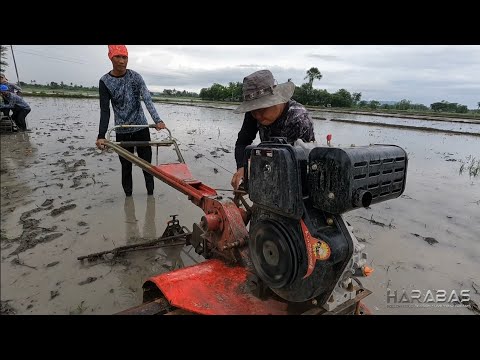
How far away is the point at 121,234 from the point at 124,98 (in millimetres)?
1861

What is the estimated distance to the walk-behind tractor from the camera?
153 cm

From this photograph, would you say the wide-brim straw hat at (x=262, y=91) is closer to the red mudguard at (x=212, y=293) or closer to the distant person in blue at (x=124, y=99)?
the red mudguard at (x=212, y=293)

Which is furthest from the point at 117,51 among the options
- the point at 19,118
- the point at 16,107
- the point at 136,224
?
the point at 16,107

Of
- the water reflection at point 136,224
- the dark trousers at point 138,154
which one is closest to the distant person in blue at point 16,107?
the dark trousers at point 138,154

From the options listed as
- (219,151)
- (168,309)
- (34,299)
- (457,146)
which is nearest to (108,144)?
(34,299)

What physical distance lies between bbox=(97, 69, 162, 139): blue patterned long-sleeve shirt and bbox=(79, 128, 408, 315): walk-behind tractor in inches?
107

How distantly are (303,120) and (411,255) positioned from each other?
2.14m

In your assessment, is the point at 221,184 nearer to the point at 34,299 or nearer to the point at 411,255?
the point at 411,255

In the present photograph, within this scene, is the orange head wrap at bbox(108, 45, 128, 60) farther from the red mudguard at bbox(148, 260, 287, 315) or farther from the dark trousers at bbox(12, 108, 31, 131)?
the dark trousers at bbox(12, 108, 31, 131)

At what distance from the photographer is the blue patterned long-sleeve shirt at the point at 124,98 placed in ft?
13.4

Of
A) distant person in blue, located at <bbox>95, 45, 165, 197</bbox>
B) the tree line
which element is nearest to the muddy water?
distant person in blue, located at <bbox>95, 45, 165, 197</bbox>

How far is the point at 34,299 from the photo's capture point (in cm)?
229

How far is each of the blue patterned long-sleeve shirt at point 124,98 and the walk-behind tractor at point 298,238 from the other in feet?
8.93

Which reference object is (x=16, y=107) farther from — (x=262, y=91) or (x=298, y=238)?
(x=298, y=238)
